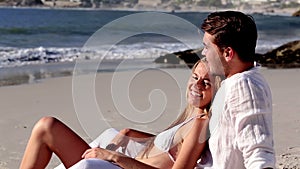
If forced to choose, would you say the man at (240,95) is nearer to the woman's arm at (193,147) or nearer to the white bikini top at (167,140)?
the woman's arm at (193,147)

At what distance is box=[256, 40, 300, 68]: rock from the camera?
14.3m

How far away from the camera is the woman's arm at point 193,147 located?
2848mm

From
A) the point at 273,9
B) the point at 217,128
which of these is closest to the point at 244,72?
the point at 217,128

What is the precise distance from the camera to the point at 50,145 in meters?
3.33

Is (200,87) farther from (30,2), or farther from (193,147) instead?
(30,2)

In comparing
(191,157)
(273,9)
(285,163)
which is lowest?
(273,9)

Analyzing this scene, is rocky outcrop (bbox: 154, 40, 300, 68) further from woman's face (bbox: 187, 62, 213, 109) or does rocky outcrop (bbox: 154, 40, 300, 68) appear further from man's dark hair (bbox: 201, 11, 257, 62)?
man's dark hair (bbox: 201, 11, 257, 62)

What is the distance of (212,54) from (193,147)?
457mm

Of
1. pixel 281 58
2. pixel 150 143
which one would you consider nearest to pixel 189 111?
pixel 150 143

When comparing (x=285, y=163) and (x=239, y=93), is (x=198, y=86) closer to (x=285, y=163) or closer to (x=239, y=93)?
(x=239, y=93)

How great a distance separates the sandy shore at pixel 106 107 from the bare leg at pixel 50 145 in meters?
0.11

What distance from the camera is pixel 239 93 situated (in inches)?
103

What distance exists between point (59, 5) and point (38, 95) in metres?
58.6

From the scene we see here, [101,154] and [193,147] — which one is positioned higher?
[193,147]
